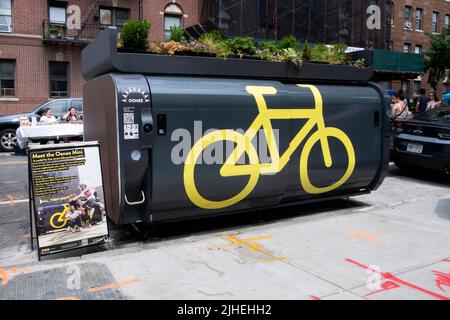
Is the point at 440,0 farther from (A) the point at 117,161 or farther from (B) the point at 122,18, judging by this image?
(A) the point at 117,161

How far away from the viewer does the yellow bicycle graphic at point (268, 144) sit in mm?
5181

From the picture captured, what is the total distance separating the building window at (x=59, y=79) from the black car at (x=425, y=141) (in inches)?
737

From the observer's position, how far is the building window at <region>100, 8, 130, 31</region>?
953 inches

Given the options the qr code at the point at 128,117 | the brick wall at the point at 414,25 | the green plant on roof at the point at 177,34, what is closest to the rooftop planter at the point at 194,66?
the green plant on roof at the point at 177,34

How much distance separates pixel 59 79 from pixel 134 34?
66.7ft

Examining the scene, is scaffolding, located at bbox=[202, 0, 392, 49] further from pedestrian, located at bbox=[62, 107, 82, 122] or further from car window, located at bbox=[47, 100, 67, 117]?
pedestrian, located at bbox=[62, 107, 82, 122]

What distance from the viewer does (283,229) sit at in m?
5.70

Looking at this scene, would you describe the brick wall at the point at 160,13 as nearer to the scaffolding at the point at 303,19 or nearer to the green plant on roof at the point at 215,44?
the scaffolding at the point at 303,19

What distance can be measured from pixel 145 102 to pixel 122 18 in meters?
21.8

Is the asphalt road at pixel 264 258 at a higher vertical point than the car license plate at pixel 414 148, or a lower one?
lower

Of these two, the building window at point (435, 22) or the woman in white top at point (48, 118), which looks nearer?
the woman in white top at point (48, 118)

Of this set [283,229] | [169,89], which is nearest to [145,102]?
[169,89]

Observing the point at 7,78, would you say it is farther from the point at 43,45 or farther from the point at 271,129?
the point at 271,129

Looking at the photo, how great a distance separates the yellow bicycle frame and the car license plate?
384 centimetres
